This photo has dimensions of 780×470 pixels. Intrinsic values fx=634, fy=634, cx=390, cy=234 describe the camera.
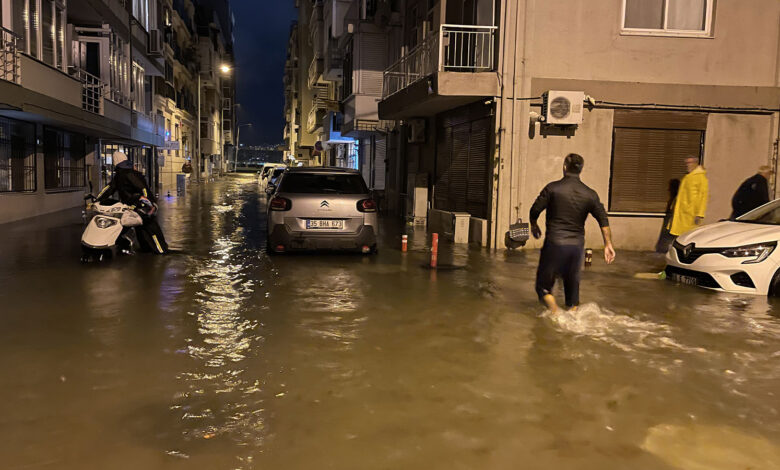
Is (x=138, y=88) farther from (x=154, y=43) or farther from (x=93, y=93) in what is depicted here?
(x=93, y=93)

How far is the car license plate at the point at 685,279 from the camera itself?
9008 mm

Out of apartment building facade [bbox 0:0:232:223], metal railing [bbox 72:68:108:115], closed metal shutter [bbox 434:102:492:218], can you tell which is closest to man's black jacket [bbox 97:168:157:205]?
apartment building facade [bbox 0:0:232:223]

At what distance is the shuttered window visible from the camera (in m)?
13.2

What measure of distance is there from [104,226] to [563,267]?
747cm

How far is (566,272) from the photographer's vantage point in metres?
6.59

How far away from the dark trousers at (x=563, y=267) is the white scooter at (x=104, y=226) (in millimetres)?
7073

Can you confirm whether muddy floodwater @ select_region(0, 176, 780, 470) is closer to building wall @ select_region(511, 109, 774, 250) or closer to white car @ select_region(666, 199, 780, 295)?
white car @ select_region(666, 199, 780, 295)

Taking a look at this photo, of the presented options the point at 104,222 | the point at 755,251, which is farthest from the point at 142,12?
the point at 755,251

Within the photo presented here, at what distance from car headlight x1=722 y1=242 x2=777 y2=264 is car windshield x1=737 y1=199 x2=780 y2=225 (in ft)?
3.25

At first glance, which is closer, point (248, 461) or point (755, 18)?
point (248, 461)

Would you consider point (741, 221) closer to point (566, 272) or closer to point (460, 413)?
point (566, 272)

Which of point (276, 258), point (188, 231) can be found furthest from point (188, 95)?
point (276, 258)

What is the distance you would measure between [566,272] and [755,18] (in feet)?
32.4

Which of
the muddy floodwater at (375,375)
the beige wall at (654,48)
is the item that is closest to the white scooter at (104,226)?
the muddy floodwater at (375,375)
